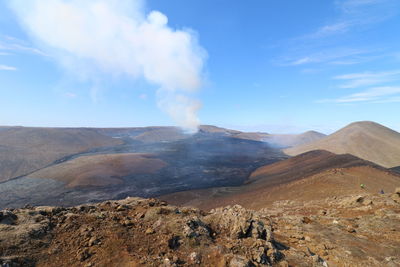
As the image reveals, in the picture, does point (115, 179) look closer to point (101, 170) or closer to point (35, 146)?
point (101, 170)

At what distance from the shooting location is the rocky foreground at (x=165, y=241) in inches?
165

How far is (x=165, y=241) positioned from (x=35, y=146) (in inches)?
3216

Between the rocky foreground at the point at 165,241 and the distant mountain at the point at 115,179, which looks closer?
the rocky foreground at the point at 165,241

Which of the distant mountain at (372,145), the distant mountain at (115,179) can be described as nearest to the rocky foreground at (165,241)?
the distant mountain at (115,179)

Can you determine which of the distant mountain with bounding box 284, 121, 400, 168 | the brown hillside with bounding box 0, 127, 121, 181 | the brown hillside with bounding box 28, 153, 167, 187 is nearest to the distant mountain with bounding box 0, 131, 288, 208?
the brown hillside with bounding box 28, 153, 167, 187

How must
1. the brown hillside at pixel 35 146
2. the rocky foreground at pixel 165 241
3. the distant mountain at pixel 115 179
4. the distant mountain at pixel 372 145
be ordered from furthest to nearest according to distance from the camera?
the distant mountain at pixel 372 145, the brown hillside at pixel 35 146, the distant mountain at pixel 115 179, the rocky foreground at pixel 165 241

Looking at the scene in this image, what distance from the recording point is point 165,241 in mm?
4789

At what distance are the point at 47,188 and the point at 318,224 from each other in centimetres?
3832

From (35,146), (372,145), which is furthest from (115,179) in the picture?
(372,145)

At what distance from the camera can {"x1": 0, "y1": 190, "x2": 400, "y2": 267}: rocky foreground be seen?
4.20 m

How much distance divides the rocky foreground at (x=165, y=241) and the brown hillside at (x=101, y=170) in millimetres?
32592

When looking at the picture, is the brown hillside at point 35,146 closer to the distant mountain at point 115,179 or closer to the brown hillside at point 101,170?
the distant mountain at point 115,179

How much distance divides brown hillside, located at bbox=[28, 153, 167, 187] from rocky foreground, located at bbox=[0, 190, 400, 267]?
3259cm

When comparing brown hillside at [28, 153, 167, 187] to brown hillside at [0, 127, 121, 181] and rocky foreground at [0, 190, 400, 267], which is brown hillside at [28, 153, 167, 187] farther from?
rocky foreground at [0, 190, 400, 267]
